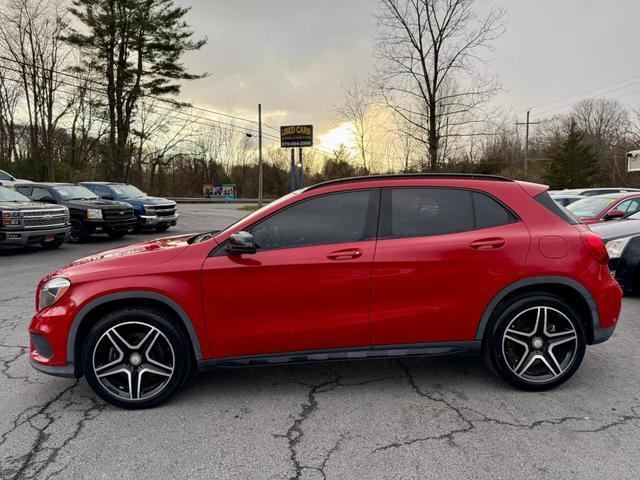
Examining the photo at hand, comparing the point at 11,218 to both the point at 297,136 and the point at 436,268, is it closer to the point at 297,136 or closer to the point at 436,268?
the point at 436,268

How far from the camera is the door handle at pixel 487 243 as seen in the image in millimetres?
3072

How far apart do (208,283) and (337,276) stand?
930 millimetres

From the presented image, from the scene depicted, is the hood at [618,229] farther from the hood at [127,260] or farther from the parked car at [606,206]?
the hood at [127,260]

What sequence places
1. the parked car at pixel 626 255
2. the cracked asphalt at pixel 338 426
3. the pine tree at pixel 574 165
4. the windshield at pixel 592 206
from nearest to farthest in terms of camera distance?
the cracked asphalt at pixel 338 426, the parked car at pixel 626 255, the windshield at pixel 592 206, the pine tree at pixel 574 165

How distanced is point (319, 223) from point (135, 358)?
65.8 inches

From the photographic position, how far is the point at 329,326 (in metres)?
3.03

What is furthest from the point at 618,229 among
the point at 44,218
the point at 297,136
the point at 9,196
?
the point at 297,136

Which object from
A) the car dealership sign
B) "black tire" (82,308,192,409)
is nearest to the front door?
"black tire" (82,308,192,409)

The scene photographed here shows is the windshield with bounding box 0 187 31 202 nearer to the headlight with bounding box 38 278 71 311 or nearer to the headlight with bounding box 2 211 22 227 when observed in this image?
the headlight with bounding box 2 211 22 227

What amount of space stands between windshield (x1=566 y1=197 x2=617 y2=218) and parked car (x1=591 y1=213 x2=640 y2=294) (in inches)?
99.7

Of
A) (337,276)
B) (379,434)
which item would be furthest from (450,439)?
(337,276)

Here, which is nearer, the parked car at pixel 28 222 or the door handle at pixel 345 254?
the door handle at pixel 345 254

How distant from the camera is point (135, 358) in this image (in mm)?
2982

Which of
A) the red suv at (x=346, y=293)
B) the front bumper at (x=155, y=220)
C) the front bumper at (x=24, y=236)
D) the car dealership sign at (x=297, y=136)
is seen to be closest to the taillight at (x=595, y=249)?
the red suv at (x=346, y=293)
